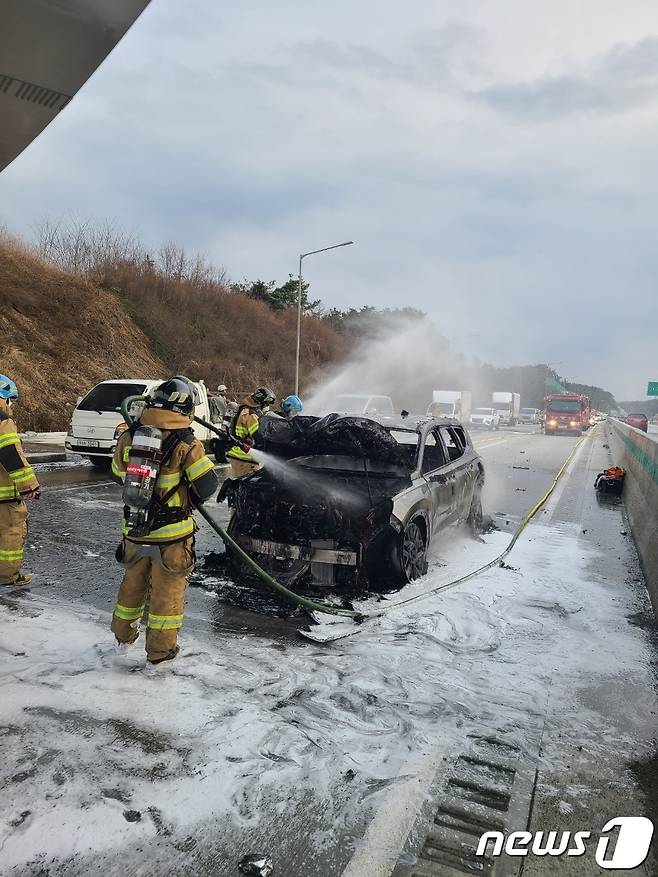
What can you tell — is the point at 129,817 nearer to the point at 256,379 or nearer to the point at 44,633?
the point at 44,633

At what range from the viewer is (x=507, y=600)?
18.8 ft

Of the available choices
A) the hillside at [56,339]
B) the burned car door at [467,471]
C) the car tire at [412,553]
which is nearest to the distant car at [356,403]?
the burned car door at [467,471]

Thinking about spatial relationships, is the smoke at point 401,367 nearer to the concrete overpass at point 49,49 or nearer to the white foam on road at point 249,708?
the white foam on road at point 249,708

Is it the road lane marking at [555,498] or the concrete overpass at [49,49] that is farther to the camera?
the road lane marking at [555,498]

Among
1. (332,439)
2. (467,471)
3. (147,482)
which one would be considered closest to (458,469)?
(467,471)

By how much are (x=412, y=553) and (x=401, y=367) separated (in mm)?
44121

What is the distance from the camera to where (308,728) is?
11.1 feet

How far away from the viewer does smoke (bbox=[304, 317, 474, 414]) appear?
145 ft

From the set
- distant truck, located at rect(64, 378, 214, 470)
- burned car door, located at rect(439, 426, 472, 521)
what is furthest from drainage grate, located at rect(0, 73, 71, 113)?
distant truck, located at rect(64, 378, 214, 470)

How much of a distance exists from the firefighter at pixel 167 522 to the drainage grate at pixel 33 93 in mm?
1593

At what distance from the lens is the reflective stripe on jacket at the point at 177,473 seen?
3.96m

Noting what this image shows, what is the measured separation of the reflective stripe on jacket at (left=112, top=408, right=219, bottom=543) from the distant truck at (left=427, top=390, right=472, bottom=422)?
1104 inches

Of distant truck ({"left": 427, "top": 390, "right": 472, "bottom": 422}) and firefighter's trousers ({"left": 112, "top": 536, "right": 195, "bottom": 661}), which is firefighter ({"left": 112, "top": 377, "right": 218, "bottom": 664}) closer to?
firefighter's trousers ({"left": 112, "top": 536, "right": 195, "bottom": 661})

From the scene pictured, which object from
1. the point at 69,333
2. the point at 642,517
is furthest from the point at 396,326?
the point at 642,517
